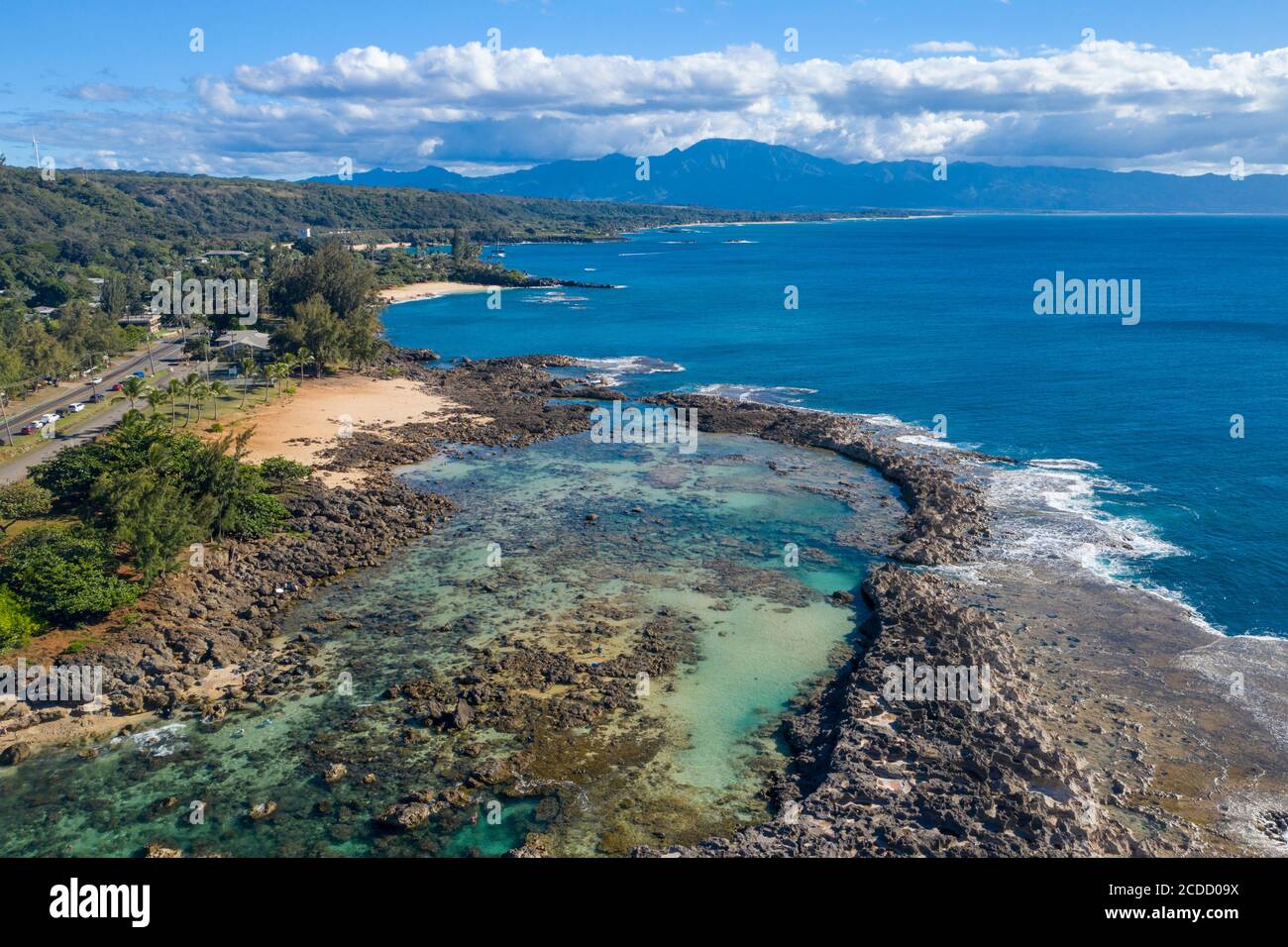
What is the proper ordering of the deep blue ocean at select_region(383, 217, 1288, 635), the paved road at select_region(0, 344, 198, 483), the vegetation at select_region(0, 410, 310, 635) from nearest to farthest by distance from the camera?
the vegetation at select_region(0, 410, 310, 635) < the deep blue ocean at select_region(383, 217, 1288, 635) < the paved road at select_region(0, 344, 198, 483)

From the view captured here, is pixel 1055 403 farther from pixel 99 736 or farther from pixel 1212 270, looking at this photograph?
pixel 1212 270

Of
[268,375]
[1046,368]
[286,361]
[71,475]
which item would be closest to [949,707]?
[71,475]

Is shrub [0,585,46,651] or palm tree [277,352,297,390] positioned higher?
palm tree [277,352,297,390]

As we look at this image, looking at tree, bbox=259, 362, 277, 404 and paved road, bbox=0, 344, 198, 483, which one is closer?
paved road, bbox=0, 344, 198, 483

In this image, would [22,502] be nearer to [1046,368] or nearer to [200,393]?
[200,393]

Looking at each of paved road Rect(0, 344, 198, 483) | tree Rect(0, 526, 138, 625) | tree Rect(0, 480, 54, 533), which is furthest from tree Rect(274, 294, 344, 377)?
tree Rect(0, 526, 138, 625)

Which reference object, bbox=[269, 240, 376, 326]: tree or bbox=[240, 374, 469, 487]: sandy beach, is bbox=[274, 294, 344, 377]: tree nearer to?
bbox=[240, 374, 469, 487]: sandy beach

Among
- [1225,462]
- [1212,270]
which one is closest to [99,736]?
[1225,462]
